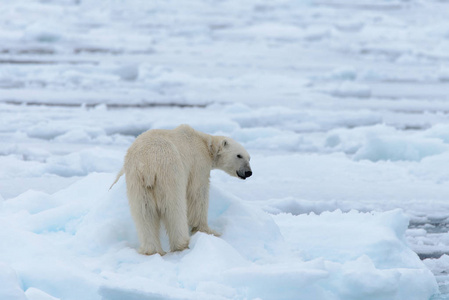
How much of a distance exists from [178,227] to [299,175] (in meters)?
2.40

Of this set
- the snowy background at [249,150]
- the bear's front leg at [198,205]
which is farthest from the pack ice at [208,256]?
the bear's front leg at [198,205]

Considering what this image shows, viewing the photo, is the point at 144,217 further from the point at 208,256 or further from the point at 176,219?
the point at 208,256

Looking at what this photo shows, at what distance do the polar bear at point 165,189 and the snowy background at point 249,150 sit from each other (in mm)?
108

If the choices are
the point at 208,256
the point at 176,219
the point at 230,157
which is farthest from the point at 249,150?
the point at 208,256

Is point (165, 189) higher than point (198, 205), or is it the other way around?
point (165, 189)

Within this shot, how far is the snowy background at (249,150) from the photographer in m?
2.47

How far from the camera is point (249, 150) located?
578cm

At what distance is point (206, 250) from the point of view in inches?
100

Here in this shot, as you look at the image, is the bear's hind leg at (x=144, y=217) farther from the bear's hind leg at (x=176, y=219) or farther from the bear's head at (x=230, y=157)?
the bear's head at (x=230, y=157)

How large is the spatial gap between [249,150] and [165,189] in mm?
3185


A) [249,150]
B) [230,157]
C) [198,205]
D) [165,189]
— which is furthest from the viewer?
[249,150]

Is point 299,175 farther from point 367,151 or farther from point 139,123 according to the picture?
point 139,123

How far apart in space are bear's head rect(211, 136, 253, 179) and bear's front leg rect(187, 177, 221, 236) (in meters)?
0.28

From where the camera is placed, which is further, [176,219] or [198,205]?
[198,205]
